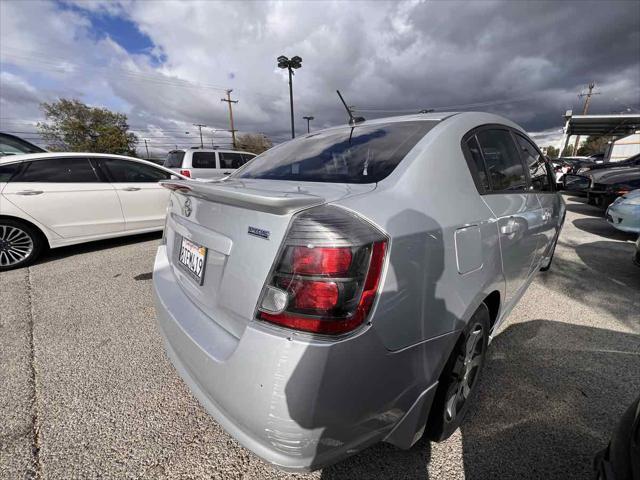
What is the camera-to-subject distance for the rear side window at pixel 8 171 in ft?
12.5

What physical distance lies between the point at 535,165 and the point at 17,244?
20.0ft

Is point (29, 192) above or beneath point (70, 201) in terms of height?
above

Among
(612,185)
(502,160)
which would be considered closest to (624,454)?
(502,160)

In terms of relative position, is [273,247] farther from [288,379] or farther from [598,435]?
[598,435]

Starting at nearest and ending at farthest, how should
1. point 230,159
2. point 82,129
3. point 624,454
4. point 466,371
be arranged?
point 624,454 → point 466,371 → point 230,159 → point 82,129

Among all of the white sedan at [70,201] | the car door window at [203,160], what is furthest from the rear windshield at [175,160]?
the white sedan at [70,201]

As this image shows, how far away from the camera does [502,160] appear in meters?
1.98

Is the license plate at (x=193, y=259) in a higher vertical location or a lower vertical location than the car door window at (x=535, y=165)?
lower

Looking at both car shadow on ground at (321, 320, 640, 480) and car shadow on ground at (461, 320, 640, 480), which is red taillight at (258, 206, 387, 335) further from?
car shadow on ground at (461, 320, 640, 480)

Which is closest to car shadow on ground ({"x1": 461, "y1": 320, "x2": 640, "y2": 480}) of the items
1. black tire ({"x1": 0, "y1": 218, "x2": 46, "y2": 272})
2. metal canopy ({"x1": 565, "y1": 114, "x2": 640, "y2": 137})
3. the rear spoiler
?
the rear spoiler

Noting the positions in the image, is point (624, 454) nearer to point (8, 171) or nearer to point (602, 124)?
point (8, 171)

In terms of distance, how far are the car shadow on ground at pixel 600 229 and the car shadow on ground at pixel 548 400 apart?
14.4 ft

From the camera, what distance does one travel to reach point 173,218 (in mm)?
1789

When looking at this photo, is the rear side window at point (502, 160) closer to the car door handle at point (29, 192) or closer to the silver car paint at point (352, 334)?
the silver car paint at point (352, 334)
